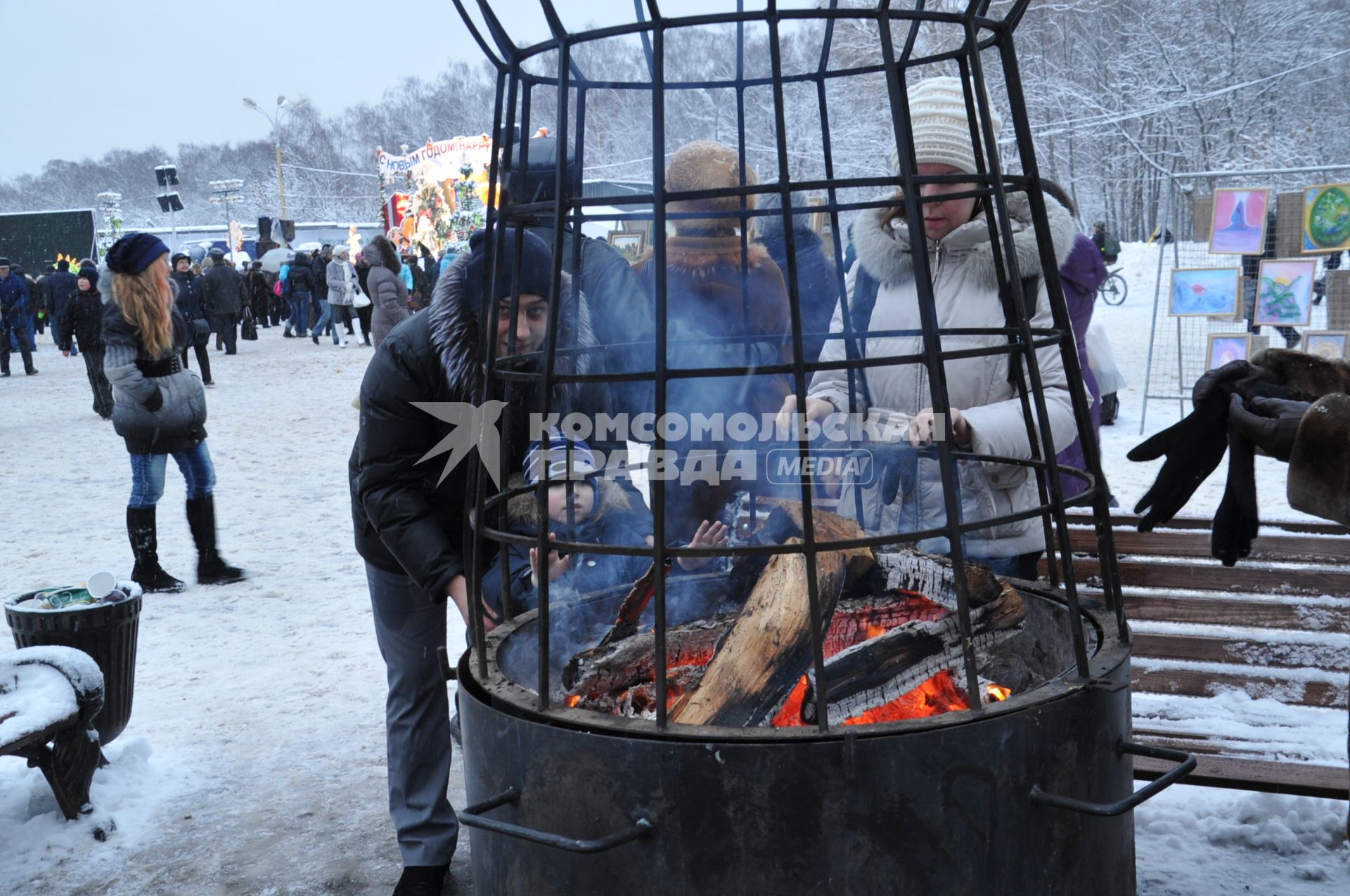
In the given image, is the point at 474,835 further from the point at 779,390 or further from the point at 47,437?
the point at 47,437

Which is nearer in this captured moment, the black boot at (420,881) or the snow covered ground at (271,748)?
the black boot at (420,881)

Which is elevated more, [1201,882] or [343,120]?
[343,120]

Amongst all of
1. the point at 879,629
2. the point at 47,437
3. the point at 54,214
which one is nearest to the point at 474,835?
the point at 879,629

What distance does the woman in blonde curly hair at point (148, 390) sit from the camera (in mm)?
5629

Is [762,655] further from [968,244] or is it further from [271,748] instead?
[271,748]

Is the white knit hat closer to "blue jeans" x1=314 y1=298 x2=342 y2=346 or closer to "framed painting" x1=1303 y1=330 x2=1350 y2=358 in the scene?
"framed painting" x1=1303 y1=330 x2=1350 y2=358

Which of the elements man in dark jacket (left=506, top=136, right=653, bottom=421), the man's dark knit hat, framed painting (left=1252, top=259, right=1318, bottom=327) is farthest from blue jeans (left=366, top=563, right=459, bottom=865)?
framed painting (left=1252, top=259, right=1318, bottom=327)

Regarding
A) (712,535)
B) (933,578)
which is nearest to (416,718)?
(712,535)

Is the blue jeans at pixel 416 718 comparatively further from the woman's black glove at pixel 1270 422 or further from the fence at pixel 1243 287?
the fence at pixel 1243 287

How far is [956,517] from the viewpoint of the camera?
63.8 inches

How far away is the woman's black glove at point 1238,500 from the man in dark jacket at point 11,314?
18.5 m

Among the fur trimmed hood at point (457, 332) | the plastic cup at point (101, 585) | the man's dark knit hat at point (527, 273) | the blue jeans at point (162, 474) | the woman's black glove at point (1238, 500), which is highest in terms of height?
the man's dark knit hat at point (527, 273)

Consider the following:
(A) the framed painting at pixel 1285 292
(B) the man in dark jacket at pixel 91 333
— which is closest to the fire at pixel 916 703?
(A) the framed painting at pixel 1285 292

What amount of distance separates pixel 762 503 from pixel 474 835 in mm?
1096
